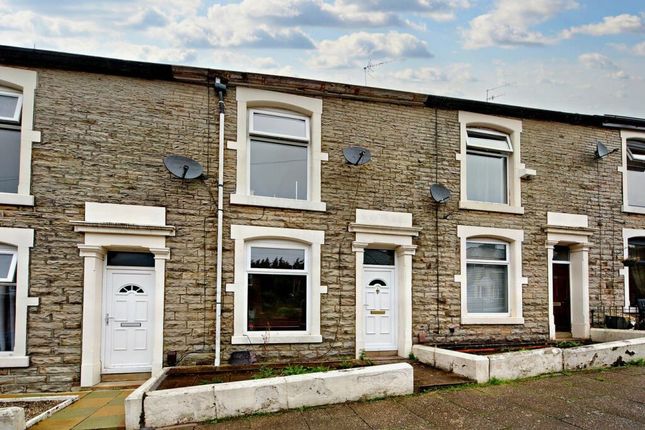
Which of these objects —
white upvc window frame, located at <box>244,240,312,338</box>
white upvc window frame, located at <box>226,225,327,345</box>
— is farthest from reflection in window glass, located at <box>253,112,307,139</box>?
white upvc window frame, located at <box>244,240,312,338</box>

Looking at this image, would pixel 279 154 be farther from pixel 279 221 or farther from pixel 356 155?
pixel 356 155

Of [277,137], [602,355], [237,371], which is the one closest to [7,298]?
[237,371]

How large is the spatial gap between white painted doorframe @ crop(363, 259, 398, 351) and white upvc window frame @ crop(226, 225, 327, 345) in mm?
979

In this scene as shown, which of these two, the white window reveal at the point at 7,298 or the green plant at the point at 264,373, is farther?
the white window reveal at the point at 7,298

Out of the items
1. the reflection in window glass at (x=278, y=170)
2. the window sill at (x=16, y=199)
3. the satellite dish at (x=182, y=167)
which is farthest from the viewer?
the reflection in window glass at (x=278, y=170)

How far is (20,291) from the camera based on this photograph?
7137mm

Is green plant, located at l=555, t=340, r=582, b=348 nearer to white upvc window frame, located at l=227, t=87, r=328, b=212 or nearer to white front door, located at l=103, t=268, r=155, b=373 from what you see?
white upvc window frame, located at l=227, t=87, r=328, b=212

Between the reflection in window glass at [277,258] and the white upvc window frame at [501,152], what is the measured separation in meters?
3.66

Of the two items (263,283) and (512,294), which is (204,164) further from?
(512,294)

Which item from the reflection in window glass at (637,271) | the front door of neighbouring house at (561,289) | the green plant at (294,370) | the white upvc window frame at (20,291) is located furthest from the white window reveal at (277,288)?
the reflection in window glass at (637,271)

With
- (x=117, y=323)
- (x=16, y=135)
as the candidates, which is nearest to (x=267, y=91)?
(x=16, y=135)

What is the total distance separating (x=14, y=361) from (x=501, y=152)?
401 inches

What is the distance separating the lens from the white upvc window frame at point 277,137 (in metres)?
8.32

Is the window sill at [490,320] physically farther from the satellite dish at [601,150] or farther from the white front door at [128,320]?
the white front door at [128,320]
